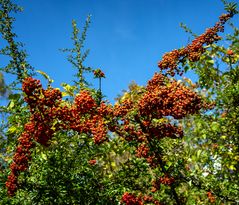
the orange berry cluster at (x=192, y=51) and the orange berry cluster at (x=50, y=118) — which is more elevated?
the orange berry cluster at (x=192, y=51)

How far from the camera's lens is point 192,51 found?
623 cm

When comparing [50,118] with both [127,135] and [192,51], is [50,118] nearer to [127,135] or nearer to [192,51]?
[127,135]

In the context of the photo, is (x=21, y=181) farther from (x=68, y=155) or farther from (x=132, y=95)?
(x=132, y=95)

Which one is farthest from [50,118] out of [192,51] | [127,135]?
[192,51]

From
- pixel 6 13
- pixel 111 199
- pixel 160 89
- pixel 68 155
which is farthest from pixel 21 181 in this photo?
pixel 6 13

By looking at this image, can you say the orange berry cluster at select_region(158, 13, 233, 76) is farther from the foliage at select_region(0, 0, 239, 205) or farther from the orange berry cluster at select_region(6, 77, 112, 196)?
the orange berry cluster at select_region(6, 77, 112, 196)

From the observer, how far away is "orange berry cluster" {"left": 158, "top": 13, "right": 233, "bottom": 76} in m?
6.12

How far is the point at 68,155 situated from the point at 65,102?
208cm

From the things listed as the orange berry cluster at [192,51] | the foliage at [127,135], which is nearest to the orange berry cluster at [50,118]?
the foliage at [127,135]

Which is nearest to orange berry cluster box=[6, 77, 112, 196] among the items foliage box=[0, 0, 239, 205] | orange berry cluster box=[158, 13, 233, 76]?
foliage box=[0, 0, 239, 205]

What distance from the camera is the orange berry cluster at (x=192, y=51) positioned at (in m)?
6.12

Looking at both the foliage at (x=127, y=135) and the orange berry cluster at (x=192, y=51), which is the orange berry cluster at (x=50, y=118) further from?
the orange berry cluster at (x=192, y=51)

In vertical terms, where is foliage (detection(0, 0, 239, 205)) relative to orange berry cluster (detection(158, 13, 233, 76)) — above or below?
below

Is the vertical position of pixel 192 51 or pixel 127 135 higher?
pixel 192 51
